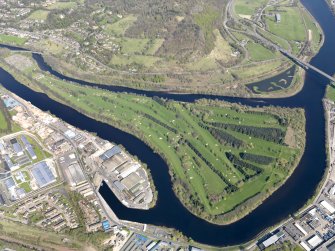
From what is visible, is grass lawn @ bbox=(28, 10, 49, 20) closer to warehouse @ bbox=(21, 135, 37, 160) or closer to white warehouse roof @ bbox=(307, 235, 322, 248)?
warehouse @ bbox=(21, 135, 37, 160)

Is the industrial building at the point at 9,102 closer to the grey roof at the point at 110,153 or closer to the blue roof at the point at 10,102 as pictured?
the blue roof at the point at 10,102

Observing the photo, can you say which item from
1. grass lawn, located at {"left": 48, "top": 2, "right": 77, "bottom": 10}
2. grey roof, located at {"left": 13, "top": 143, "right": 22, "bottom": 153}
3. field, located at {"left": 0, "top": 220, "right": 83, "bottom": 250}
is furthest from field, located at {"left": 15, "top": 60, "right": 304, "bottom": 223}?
grass lawn, located at {"left": 48, "top": 2, "right": 77, "bottom": 10}

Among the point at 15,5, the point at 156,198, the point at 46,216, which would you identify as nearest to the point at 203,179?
the point at 156,198

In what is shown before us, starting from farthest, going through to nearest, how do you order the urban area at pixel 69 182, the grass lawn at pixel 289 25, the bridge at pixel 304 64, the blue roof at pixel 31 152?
the grass lawn at pixel 289 25
the bridge at pixel 304 64
the blue roof at pixel 31 152
the urban area at pixel 69 182

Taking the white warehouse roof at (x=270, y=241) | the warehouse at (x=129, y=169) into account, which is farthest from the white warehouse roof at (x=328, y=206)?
the warehouse at (x=129, y=169)

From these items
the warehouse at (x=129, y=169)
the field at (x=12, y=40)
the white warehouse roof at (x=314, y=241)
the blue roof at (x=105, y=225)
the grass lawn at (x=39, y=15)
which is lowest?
the field at (x=12, y=40)

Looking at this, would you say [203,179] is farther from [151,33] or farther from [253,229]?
[151,33]
